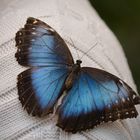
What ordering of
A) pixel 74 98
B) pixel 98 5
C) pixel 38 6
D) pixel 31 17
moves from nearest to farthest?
pixel 74 98 < pixel 31 17 < pixel 38 6 < pixel 98 5

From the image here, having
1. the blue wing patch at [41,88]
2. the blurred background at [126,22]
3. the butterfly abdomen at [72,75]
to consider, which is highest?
the butterfly abdomen at [72,75]

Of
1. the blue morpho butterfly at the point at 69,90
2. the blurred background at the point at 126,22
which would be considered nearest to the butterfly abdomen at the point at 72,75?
the blue morpho butterfly at the point at 69,90

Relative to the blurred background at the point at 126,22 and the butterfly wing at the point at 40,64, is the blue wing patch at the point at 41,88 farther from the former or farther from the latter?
the blurred background at the point at 126,22

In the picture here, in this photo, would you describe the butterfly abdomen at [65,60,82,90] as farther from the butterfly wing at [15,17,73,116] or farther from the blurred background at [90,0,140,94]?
the blurred background at [90,0,140,94]

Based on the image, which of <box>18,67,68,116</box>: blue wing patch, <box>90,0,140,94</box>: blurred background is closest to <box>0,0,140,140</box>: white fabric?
<box>18,67,68,116</box>: blue wing patch

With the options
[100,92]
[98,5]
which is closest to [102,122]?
[100,92]

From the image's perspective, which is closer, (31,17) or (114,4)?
(31,17)

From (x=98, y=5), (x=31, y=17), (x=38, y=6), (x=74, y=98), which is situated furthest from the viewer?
(x=98, y=5)

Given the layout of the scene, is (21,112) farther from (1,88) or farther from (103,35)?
(103,35)
